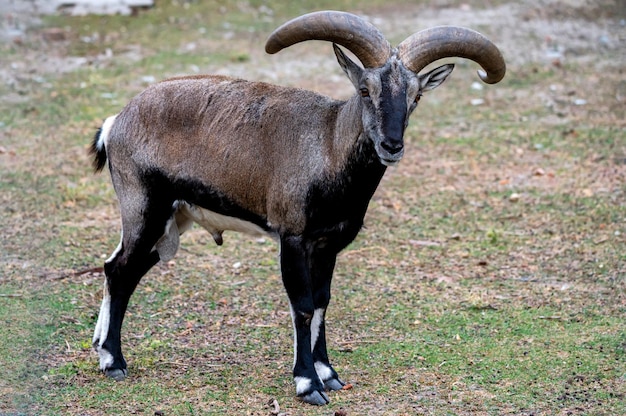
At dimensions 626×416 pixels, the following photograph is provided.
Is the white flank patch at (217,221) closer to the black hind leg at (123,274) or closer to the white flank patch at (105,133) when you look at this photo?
the black hind leg at (123,274)

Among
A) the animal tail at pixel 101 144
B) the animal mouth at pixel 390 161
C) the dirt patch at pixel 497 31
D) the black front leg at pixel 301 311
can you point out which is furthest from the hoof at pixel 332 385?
the dirt patch at pixel 497 31

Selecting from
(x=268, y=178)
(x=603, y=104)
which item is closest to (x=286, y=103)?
(x=268, y=178)

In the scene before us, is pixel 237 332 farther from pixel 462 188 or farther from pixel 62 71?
pixel 62 71

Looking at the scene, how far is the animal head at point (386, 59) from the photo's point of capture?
625 centimetres

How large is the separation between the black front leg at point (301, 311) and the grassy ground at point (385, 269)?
0.14 metres

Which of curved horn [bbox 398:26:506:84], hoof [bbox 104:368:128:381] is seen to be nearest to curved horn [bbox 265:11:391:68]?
curved horn [bbox 398:26:506:84]

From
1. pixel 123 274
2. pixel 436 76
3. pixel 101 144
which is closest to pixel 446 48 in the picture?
pixel 436 76

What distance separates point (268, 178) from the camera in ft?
22.0

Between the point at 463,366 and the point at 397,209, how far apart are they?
374 centimetres

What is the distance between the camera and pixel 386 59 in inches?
254

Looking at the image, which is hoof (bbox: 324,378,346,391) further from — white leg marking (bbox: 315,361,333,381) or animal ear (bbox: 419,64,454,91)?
animal ear (bbox: 419,64,454,91)

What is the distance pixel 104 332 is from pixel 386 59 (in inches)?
109

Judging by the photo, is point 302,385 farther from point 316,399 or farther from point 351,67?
point 351,67

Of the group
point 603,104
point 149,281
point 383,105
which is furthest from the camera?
point 603,104
